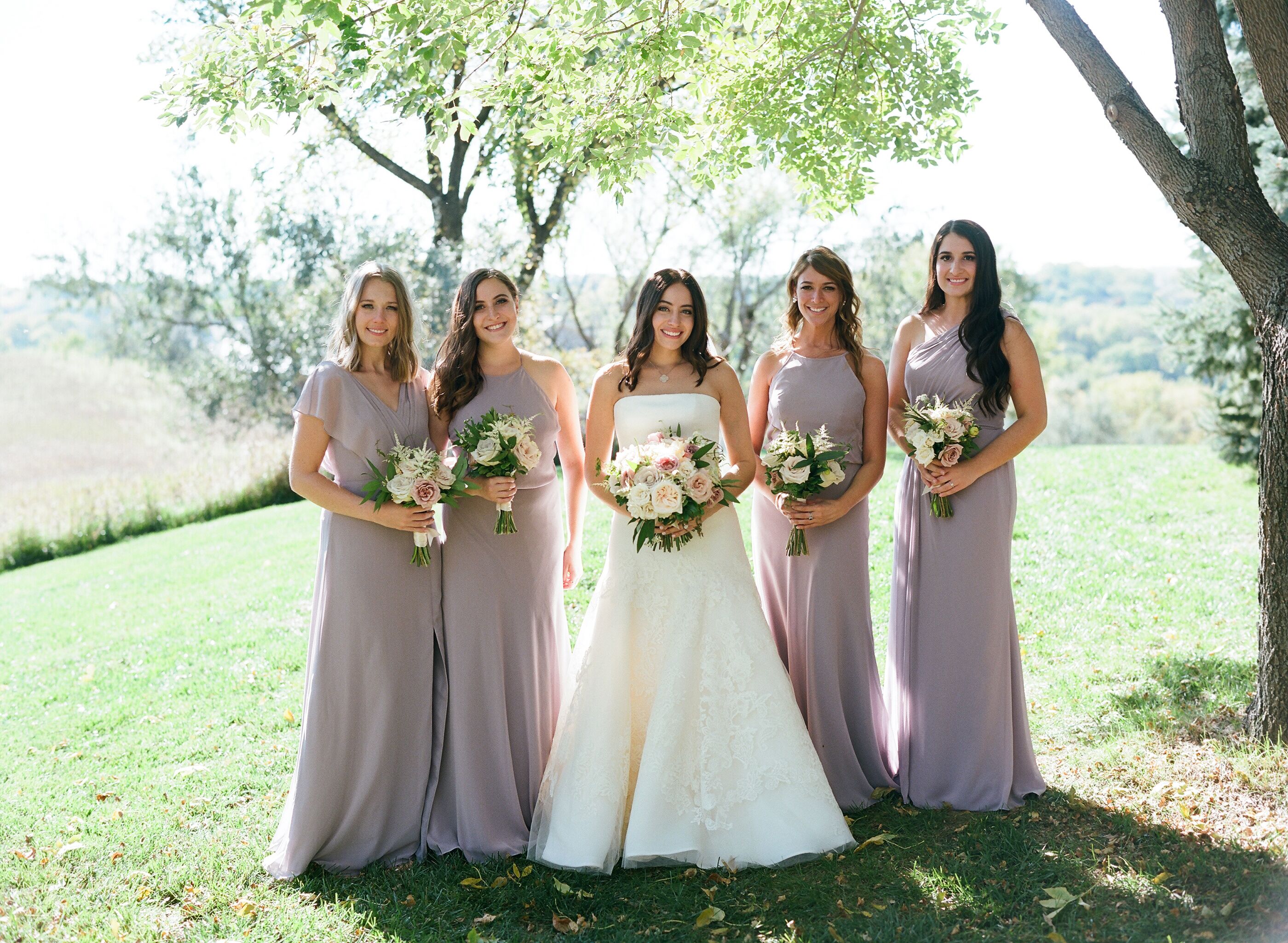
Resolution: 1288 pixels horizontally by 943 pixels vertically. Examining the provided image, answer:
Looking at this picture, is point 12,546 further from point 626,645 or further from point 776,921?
point 776,921

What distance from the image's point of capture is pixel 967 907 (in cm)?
407

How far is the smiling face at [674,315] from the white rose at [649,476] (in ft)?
A: 2.70

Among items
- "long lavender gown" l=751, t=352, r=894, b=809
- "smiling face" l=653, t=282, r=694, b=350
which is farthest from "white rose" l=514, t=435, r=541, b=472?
"long lavender gown" l=751, t=352, r=894, b=809

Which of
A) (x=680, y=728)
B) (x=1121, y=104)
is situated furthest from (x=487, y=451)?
(x=1121, y=104)

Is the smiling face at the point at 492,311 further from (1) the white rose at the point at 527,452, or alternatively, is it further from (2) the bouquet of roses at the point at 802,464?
(2) the bouquet of roses at the point at 802,464

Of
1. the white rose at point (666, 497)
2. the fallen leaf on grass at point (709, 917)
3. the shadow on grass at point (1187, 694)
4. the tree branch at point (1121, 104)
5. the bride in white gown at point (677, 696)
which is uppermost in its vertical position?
the tree branch at point (1121, 104)

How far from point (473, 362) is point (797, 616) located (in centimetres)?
223

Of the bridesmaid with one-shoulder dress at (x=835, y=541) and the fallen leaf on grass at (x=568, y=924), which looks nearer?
the fallen leaf on grass at (x=568, y=924)

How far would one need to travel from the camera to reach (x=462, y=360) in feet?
16.4

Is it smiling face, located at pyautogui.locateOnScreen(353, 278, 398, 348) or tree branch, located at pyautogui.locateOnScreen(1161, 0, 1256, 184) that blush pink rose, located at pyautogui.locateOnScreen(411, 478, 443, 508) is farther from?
tree branch, located at pyautogui.locateOnScreen(1161, 0, 1256, 184)

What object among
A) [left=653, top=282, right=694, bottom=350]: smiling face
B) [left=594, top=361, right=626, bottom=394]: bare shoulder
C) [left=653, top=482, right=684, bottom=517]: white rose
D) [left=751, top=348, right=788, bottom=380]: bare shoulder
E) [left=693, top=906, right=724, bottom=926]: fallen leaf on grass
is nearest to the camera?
[left=693, top=906, right=724, bottom=926]: fallen leaf on grass

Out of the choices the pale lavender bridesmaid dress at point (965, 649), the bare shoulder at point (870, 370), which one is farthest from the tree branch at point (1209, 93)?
the bare shoulder at point (870, 370)

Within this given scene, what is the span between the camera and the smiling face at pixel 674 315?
4.91 m

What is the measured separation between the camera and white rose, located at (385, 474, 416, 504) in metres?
4.48
